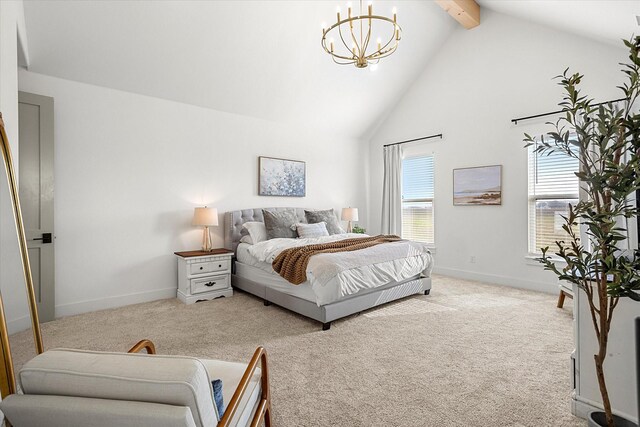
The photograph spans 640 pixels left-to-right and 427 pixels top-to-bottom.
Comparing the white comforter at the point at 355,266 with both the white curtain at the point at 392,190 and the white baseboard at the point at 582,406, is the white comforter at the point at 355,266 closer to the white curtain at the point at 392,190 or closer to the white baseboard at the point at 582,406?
the white baseboard at the point at 582,406

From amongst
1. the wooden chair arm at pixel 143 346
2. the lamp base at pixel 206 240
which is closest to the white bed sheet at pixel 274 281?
the lamp base at pixel 206 240

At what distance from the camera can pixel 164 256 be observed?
166 inches

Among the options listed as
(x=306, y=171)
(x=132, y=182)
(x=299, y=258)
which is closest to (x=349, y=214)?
(x=306, y=171)

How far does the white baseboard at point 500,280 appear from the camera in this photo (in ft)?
14.3

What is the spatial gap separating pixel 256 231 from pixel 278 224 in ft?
1.09

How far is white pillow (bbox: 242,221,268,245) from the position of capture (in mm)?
4508

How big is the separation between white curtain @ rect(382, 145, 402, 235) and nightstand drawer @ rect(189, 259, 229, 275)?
322cm

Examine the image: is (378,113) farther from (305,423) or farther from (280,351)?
(305,423)

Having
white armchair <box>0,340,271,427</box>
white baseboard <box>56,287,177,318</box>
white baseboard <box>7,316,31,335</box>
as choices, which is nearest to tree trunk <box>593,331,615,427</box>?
white armchair <box>0,340,271,427</box>

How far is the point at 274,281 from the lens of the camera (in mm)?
3721

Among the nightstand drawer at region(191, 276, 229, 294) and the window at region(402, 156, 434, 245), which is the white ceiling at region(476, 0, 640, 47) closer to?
the window at region(402, 156, 434, 245)

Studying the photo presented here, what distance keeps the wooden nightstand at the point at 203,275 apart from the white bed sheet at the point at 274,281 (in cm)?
20

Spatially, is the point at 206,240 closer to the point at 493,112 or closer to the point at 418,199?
the point at 418,199

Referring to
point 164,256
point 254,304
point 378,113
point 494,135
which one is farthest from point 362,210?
point 164,256
